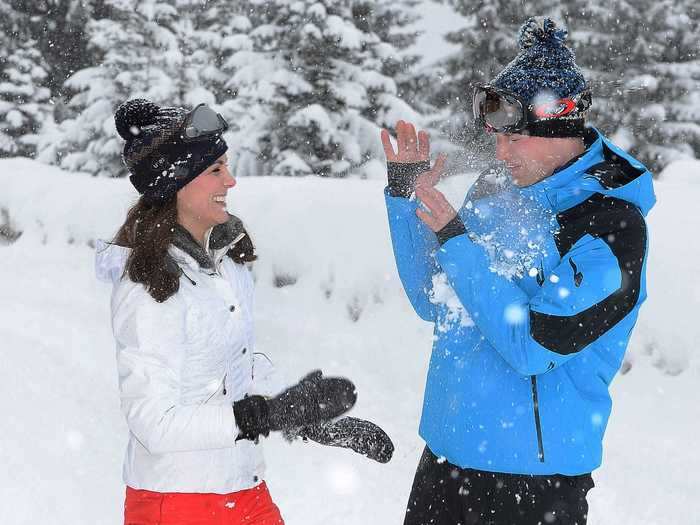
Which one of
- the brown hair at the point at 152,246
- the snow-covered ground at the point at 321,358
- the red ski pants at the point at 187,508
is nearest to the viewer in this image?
the brown hair at the point at 152,246

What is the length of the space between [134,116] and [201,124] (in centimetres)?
23

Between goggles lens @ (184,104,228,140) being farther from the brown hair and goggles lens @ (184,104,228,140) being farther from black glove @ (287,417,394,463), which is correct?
black glove @ (287,417,394,463)

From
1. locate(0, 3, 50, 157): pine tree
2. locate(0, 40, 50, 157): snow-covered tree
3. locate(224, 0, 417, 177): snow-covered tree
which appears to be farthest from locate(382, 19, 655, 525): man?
locate(0, 40, 50, 157): snow-covered tree

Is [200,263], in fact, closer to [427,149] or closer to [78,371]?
[427,149]

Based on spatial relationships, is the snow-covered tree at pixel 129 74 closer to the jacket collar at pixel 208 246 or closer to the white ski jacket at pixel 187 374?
the jacket collar at pixel 208 246

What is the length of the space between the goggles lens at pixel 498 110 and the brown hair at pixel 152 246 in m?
1.17

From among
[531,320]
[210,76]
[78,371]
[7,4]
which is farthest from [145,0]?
[531,320]

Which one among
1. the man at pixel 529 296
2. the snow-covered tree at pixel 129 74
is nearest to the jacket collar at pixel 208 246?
the man at pixel 529 296

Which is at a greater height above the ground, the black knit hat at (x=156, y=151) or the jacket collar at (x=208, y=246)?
the black knit hat at (x=156, y=151)

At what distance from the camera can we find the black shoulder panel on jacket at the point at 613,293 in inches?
Result: 83.8

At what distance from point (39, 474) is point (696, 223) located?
607cm

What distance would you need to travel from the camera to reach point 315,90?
15.0 m

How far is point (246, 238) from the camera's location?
2820 millimetres

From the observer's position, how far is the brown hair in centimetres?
220
